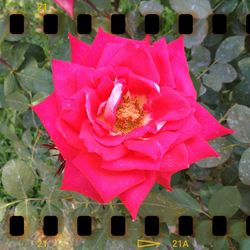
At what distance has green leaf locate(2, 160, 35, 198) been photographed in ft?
2.62

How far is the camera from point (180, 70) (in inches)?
22.7

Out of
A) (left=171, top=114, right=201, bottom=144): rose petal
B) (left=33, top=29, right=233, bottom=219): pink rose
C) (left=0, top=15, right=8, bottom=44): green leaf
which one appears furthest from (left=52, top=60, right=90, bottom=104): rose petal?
(left=0, top=15, right=8, bottom=44): green leaf

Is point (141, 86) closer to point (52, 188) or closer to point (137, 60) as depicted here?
point (137, 60)

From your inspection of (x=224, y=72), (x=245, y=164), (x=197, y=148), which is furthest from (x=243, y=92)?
(x=197, y=148)

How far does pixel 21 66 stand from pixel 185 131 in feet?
1.26

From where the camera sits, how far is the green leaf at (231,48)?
→ 796mm

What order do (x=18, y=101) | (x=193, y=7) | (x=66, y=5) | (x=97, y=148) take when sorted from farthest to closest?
(x=18, y=101)
(x=193, y=7)
(x=66, y=5)
(x=97, y=148)

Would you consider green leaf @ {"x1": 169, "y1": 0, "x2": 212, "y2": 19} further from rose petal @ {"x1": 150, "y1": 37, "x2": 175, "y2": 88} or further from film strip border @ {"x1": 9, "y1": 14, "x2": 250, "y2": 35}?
rose petal @ {"x1": 150, "y1": 37, "x2": 175, "y2": 88}

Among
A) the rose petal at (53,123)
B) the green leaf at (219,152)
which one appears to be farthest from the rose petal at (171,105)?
the green leaf at (219,152)

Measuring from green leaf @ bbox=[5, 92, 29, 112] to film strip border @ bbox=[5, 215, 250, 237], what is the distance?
171 millimetres

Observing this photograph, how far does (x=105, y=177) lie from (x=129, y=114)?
0.10m

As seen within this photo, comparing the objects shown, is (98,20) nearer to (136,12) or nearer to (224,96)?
(136,12)

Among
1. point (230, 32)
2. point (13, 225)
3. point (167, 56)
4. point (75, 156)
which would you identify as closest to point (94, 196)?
point (75, 156)

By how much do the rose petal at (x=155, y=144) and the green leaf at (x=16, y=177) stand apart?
308mm
